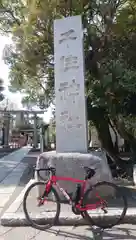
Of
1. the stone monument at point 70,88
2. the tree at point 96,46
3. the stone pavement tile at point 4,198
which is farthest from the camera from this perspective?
the tree at point 96,46

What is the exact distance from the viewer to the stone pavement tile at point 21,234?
14.3ft

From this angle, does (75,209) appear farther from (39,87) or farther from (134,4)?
(39,87)

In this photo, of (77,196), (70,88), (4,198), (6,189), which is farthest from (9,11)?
(77,196)

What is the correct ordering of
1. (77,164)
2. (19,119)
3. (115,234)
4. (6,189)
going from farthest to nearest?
1. (19,119)
2. (6,189)
3. (77,164)
4. (115,234)

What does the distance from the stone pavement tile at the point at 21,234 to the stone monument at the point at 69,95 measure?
1785 mm

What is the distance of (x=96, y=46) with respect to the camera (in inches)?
389

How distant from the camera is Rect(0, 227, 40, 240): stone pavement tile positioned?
4344mm

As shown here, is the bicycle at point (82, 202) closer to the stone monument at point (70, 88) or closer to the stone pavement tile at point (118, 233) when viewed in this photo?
the stone pavement tile at point (118, 233)

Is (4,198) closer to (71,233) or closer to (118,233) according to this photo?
(71,233)

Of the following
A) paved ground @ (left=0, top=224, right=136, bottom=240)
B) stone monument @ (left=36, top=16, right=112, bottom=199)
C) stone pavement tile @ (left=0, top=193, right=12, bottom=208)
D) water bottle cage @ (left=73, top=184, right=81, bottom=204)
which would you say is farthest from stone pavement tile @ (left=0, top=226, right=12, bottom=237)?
stone monument @ (left=36, top=16, right=112, bottom=199)

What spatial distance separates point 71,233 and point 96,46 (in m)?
6.93

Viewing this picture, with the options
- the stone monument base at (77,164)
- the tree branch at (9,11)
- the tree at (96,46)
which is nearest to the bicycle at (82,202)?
the stone monument base at (77,164)

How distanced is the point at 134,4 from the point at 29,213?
25.1 ft

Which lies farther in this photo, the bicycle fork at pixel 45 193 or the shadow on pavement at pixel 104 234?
the bicycle fork at pixel 45 193
